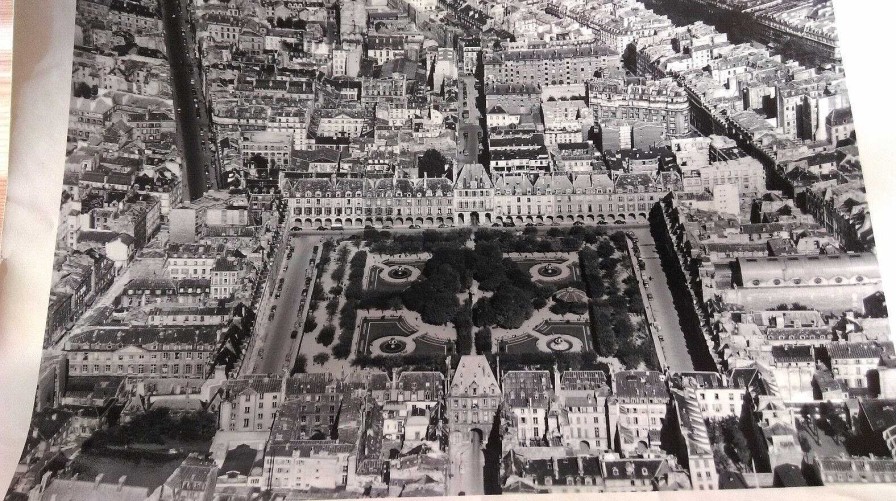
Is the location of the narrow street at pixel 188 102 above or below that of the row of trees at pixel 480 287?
above

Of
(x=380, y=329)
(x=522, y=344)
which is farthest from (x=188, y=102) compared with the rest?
(x=522, y=344)

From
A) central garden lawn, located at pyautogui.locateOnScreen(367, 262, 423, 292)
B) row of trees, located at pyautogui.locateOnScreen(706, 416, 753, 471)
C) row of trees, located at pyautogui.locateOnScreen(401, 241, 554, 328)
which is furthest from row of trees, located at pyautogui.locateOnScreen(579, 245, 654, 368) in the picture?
central garden lawn, located at pyautogui.locateOnScreen(367, 262, 423, 292)

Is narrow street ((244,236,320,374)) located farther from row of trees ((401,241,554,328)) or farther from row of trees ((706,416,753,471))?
row of trees ((706,416,753,471))

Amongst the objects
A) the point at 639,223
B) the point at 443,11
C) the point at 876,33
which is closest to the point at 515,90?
the point at 443,11

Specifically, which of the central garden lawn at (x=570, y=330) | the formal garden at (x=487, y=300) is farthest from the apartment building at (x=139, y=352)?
the central garden lawn at (x=570, y=330)

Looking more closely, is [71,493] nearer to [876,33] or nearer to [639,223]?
[639,223]

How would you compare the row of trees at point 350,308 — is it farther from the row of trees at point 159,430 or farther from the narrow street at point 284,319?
the row of trees at point 159,430

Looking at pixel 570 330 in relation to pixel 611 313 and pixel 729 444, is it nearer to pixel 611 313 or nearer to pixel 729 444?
pixel 611 313
